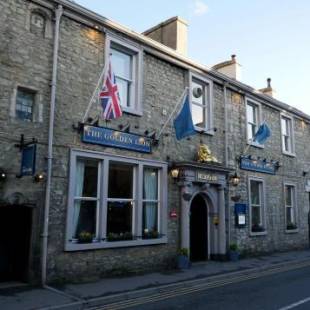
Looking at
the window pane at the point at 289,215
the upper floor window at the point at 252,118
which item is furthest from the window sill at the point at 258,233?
the upper floor window at the point at 252,118

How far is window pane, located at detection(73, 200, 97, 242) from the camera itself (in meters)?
10.4

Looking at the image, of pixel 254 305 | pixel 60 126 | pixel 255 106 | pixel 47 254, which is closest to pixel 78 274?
pixel 47 254

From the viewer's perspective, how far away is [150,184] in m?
12.6

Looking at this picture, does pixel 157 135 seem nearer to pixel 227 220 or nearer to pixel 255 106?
pixel 227 220

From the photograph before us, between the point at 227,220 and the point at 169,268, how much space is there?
3552 millimetres

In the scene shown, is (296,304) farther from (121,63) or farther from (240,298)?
(121,63)

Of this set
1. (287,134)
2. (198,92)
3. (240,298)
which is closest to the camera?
(240,298)

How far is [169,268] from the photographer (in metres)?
12.3

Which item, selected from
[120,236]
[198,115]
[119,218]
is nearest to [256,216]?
[198,115]

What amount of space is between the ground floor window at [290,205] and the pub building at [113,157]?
6.60 ft

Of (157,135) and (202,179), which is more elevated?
(157,135)

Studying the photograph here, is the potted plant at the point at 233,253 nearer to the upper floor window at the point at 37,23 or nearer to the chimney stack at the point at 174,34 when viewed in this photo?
the chimney stack at the point at 174,34

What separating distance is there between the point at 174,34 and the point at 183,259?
843cm

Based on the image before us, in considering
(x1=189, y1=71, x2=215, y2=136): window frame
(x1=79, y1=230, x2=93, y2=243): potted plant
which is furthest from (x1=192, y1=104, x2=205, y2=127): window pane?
(x1=79, y1=230, x2=93, y2=243): potted plant
